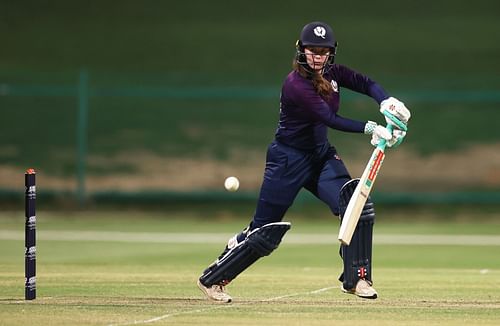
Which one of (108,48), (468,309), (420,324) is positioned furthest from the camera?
(108,48)

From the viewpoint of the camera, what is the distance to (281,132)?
9.49 m

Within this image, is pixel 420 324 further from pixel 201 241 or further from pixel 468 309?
pixel 201 241

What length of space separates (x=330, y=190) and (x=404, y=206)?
12.7 m

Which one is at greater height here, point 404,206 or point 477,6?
point 477,6

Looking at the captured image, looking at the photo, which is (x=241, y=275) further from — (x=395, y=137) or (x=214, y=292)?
(x=395, y=137)

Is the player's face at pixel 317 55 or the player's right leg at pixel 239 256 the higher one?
the player's face at pixel 317 55

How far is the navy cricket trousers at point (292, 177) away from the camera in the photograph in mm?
9367

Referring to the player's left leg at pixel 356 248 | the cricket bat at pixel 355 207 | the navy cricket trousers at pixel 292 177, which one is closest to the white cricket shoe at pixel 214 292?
the navy cricket trousers at pixel 292 177

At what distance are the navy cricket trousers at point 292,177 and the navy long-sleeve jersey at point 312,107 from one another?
0.08 meters

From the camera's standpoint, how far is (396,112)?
8.94 meters

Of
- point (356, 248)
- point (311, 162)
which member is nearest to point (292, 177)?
point (311, 162)

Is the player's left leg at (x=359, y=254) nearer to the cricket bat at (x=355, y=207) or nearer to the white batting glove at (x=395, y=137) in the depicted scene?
the cricket bat at (x=355, y=207)

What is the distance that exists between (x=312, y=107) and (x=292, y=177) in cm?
60

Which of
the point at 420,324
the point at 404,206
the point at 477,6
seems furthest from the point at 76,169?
the point at 477,6
